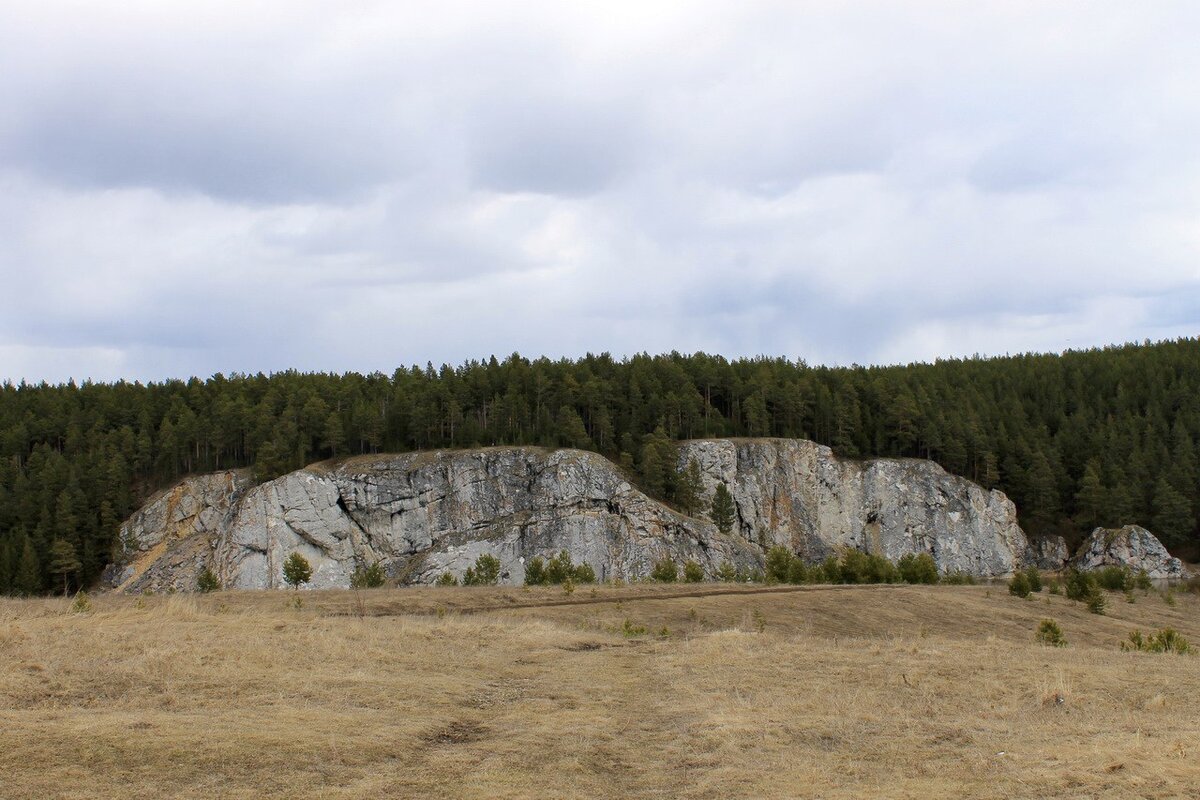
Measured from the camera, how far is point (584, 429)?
103 meters

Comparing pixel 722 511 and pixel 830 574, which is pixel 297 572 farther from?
pixel 722 511

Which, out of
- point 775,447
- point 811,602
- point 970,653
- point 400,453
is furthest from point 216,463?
point 970,653

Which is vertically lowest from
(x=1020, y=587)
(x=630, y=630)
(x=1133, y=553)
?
(x=1133, y=553)

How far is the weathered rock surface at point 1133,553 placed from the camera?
100375 mm

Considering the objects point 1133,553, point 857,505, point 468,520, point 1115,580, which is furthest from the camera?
point 857,505

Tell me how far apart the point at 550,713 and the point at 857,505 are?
312 feet

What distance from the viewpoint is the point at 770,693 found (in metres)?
19.1

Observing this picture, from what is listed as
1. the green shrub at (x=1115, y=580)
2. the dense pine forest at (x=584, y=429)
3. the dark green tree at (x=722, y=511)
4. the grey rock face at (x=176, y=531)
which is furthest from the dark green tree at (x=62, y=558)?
the green shrub at (x=1115, y=580)

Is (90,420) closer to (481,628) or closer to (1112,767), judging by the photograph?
(481,628)

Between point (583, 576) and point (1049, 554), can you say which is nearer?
point (583, 576)

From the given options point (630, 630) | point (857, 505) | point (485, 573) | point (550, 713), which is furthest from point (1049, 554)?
point (550, 713)

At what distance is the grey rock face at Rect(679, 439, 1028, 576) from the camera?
103 metres

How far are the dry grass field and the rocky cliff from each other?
60195 mm

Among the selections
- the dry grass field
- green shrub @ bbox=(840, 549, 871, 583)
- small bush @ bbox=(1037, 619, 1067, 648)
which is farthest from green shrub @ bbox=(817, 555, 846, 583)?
the dry grass field
